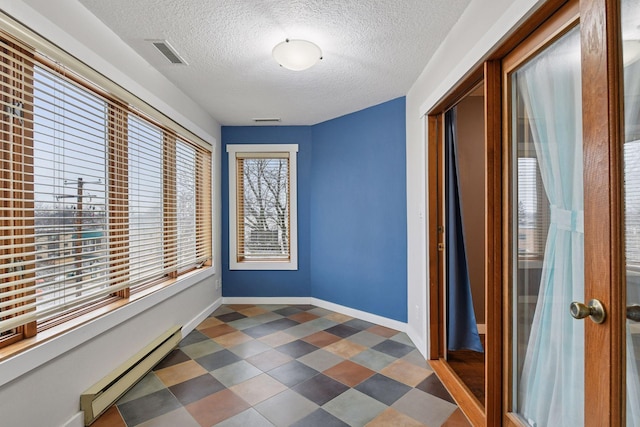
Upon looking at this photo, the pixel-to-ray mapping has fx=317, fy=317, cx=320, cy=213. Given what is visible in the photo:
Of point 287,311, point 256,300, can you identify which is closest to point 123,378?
point 287,311

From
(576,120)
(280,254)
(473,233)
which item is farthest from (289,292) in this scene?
(576,120)

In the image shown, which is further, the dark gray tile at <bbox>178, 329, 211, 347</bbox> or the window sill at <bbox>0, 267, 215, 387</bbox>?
the dark gray tile at <bbox>178, 329, 211, 347</bbox>

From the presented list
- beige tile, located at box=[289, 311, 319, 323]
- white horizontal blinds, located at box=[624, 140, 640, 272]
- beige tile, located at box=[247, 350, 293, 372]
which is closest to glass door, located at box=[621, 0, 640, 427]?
white horizontal blinds, located at box=[624, 140, 640, 272]

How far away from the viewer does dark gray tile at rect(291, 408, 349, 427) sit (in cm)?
189

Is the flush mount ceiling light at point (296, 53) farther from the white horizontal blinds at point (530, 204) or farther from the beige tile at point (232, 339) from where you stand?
the beige tile at point (232, 339)

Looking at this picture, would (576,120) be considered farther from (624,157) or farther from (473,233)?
(473,233)

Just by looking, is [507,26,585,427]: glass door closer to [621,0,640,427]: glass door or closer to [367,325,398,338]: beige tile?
[621,0,640,427]: glass door

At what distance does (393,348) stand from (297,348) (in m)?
0.89

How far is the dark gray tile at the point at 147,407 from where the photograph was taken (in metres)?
1.95

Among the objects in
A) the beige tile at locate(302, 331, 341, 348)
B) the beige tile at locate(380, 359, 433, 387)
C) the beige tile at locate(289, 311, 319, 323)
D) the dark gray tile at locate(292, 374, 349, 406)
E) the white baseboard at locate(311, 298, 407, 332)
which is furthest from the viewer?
the beige tile at locate(289, 311, 319, 323)

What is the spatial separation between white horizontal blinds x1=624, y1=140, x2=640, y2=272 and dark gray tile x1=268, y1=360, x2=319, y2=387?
83.6 inches

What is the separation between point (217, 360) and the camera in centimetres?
272

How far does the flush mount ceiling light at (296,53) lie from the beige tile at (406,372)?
2429mm

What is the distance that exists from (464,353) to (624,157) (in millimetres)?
2410
